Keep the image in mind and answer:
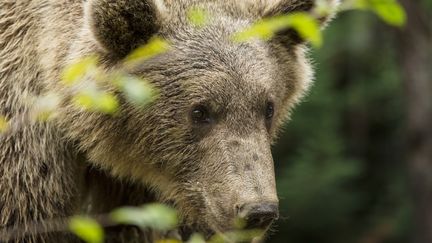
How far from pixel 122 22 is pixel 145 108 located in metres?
0.57

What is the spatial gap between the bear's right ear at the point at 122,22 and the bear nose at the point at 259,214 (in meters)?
1.29

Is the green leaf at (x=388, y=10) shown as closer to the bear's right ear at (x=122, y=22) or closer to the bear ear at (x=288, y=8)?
the bear's right ear at (x=122, y=22)

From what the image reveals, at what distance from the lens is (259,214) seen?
20.2 feet

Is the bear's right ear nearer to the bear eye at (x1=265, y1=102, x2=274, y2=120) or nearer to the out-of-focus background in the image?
the bear eye at (x1=265, y1=102, x2=274, y2=120)

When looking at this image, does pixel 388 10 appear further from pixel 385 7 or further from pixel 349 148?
pixel 349 148

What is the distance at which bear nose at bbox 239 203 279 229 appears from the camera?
6152 millimetres

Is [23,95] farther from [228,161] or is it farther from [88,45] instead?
[228,161]

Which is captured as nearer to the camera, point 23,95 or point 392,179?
point 23,95

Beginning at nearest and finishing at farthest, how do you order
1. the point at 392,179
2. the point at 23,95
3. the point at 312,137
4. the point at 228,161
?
the point at 228,161
the point at 23,95
the point at 312,137
the point at 392,179

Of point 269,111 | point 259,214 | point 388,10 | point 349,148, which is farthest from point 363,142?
point 388,10

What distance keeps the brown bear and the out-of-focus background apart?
6592mm

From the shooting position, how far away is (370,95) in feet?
58.5

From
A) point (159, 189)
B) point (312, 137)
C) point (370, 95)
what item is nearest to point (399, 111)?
point (370, 95)

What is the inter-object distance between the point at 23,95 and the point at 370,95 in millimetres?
11395
